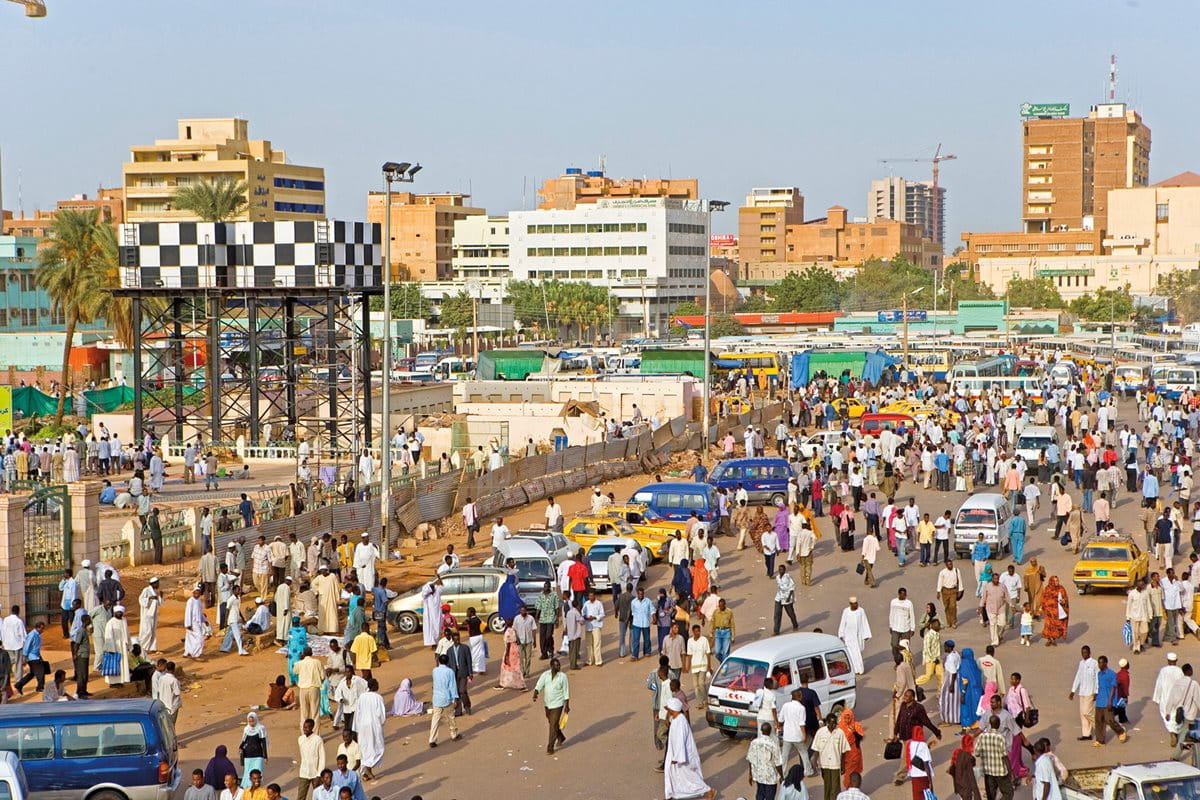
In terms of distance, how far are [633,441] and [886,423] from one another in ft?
24.1

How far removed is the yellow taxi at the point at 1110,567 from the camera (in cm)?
2375

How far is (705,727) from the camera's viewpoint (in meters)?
17.2

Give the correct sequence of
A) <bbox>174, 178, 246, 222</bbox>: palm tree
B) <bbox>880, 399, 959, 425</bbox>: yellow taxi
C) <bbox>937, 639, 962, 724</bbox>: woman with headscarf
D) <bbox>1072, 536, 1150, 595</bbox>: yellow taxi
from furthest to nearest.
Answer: <bbox>174, 178, 246, 222</bbox>: palm tree → <bbox>880, 399, 959, 425</bbox>: yellow taxi → <bbox>1072, 536, 1150, 595</bbox>: yellow taxi → <bbox>937, 639, 962, 724</bbox>: woman with headscarf

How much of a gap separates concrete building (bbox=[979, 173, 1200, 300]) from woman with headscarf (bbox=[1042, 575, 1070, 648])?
404 feet

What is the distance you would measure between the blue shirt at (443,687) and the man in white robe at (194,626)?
521 cm

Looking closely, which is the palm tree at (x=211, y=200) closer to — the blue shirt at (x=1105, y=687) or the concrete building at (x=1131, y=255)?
the blue shirt at (x=1105, y=687)

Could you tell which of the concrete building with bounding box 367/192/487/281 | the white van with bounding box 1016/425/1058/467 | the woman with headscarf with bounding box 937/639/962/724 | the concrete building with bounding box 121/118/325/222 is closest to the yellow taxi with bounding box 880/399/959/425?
the white van with bounding box 1016/425/1058/467

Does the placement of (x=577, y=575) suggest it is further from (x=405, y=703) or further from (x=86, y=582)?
(x=86, y=582)

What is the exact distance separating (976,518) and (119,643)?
1546 centimetres

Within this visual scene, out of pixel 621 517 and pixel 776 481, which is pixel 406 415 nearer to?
pixel 776 481

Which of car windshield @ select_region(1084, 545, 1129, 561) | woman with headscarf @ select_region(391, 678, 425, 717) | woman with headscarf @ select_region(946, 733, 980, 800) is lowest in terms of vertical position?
woman with headscarf @ select_region(391, 678, 425, 717)

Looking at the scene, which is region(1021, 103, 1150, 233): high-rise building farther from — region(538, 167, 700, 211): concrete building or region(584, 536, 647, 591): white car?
region(584, 536, 647, 591): white car

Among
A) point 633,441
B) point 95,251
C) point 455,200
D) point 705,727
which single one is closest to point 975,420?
point 633,441

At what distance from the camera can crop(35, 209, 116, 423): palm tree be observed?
56125 mm
